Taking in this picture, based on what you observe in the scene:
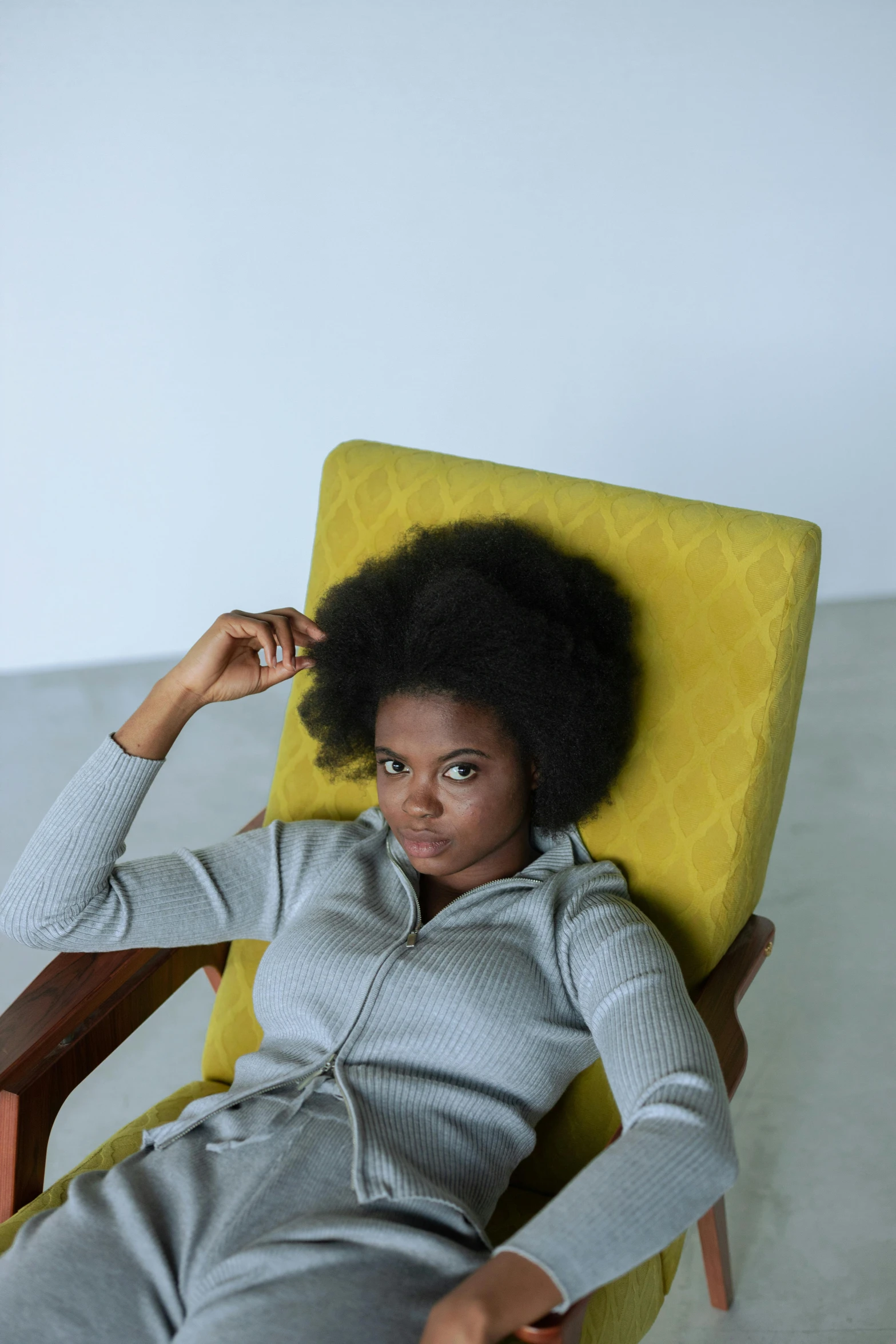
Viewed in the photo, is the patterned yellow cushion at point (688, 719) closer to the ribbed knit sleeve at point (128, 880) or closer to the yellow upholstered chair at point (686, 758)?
the yellow upholstered chair at point (686, 758)

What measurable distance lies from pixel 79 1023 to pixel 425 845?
528 mm

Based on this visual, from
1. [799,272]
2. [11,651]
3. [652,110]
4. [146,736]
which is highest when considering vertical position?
[652,110]

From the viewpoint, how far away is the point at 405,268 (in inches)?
158

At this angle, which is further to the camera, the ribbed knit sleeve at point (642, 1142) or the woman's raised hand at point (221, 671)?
the woman's raised hand at point (221, 671)

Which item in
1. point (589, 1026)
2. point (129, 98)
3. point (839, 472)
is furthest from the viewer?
point (839, 472)

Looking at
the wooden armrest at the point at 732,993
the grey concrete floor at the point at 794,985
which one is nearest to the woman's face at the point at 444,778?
the wooden armrest at the point at 732,993

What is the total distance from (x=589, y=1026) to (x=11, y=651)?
343 centimetres

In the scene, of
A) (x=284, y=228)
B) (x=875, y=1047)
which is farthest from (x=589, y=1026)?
(x=284, y=228)

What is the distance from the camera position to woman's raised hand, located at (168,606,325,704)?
5.78 ft

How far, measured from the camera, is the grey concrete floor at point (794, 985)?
208 centimetres

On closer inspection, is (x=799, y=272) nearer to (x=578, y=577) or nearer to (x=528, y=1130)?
(x=578, y=577)

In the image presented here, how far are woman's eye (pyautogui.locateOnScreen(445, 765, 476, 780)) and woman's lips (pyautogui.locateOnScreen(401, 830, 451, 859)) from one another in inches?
3.2

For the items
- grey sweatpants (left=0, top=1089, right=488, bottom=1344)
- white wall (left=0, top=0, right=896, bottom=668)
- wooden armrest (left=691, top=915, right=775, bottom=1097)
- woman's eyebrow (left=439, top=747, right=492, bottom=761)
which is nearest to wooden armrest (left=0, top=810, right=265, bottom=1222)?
grey sweatpants (left=0, top=1089, right=488, bottom=1344)

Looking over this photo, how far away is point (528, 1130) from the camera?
1.54m
